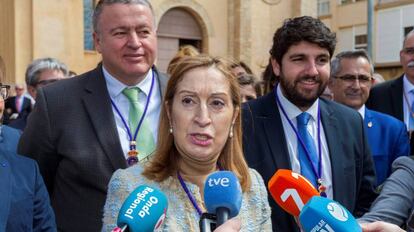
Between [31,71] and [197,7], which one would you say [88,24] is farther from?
[31,71]

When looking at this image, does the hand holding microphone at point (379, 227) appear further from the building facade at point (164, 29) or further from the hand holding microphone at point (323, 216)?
the building facade at point (164, 29)

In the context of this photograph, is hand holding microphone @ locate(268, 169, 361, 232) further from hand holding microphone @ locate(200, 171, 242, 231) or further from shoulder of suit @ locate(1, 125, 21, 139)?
shoulder of suit @ locate(1, 125, 21, 139)

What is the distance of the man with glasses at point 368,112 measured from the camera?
4.01 metres

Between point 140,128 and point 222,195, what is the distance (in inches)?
53.9

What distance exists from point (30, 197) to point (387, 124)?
2711mm

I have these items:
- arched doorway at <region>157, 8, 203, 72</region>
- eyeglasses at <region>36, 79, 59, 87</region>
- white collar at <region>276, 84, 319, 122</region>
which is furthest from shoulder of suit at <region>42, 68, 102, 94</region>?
arched doorway at <region>157, 8, 203, 72</region>

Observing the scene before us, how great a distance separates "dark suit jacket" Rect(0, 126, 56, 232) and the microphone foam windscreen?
90 cm

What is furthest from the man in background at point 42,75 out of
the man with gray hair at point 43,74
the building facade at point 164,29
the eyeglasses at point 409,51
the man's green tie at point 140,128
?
the building facade at point 164,29

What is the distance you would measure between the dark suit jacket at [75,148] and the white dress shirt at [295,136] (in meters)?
0.93

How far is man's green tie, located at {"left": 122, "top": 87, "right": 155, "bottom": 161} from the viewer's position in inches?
119

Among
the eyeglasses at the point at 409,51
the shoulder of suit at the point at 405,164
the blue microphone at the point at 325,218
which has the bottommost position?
the blue microphone at the point at 325,218

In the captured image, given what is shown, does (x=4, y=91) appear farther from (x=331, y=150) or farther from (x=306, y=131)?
(x=331, y=150)

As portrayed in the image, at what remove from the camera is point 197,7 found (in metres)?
17.2

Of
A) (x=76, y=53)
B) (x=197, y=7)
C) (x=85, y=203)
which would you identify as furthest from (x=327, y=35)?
(x=197, y=7)
